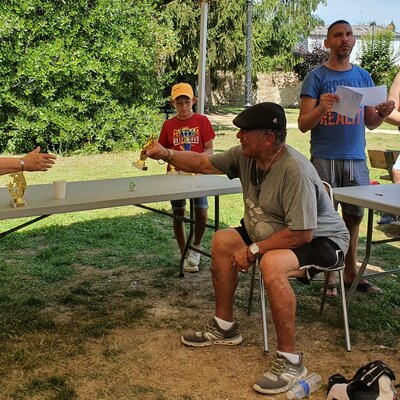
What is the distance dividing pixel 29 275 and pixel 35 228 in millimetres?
1587

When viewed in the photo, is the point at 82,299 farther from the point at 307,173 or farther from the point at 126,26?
the point at 126,26

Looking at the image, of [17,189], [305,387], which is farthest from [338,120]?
[17,189]

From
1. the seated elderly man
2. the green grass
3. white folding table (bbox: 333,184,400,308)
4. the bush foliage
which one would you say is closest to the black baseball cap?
the seated elderly man

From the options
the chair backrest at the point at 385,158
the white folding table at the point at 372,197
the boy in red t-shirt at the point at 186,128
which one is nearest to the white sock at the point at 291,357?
the white folding table at the point at 372,197

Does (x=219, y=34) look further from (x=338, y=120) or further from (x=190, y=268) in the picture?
(x=338, y=120)

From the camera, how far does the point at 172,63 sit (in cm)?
1738

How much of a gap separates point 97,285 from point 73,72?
7.05 meters

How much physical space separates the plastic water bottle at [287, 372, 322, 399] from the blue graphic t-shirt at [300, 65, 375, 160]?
161 cm

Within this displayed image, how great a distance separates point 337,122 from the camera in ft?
12.4

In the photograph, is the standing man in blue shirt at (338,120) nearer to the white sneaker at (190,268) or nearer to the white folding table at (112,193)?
the white folding table at (112,193)

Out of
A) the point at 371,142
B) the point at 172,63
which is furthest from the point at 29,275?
the point at 172,63

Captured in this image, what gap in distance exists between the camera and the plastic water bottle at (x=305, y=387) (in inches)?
105

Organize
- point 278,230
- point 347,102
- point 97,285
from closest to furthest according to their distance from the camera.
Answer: point 278,230, point 347,102, point 97,285

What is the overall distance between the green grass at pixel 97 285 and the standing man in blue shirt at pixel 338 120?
2.69 ft
